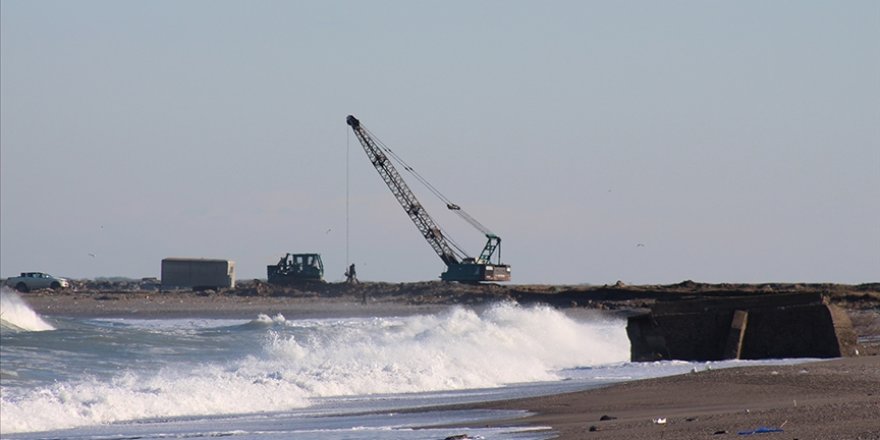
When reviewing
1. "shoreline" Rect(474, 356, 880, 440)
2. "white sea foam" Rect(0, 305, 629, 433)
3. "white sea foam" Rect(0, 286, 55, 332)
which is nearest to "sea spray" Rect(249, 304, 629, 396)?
"white sea foam" Rect(0, 305, 629, 433)

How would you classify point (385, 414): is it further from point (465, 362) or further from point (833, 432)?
point (465, 362)

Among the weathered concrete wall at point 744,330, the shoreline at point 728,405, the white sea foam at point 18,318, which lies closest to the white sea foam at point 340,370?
the weathered concrete wall at point 744,330

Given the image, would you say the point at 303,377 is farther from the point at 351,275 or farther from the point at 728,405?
the point at 351,275

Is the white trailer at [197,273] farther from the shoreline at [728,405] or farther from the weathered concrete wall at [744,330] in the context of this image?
the shoreline at [728,405]

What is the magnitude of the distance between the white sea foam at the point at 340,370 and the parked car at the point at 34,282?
150ft

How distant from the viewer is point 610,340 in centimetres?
3888

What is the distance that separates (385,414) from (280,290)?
6935cm

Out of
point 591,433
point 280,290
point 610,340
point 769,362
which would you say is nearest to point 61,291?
point 280,290

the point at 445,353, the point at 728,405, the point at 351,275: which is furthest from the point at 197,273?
the point at 728,405

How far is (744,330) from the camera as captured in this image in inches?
1005

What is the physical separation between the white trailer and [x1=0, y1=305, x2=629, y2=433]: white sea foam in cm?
4898

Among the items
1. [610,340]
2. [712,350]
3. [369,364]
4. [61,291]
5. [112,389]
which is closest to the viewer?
[112,389]

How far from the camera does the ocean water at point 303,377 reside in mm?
17859

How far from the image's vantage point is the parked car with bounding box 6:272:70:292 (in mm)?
→ 84750
